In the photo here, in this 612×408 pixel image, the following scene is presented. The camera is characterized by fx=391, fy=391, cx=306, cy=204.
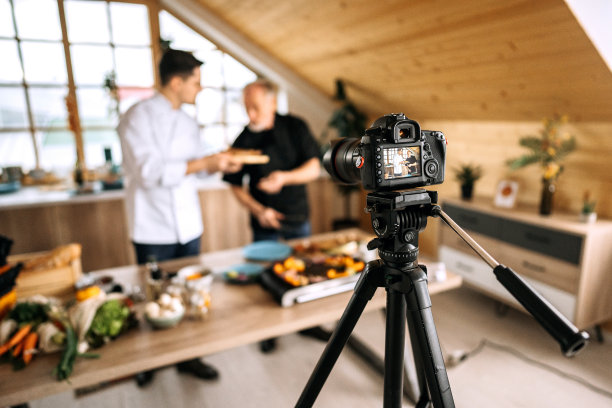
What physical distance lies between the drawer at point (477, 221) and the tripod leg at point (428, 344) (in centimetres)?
212

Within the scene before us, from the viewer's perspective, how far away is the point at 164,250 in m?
2.02

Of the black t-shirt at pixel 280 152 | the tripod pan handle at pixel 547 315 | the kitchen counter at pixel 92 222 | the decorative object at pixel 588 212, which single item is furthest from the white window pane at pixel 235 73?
the tripod pan handle at pixel 547 315

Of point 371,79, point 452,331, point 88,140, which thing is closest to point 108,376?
point 452,331

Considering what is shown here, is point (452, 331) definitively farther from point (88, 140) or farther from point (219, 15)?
point (88, 140)

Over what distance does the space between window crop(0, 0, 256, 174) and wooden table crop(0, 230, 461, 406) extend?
310 cm

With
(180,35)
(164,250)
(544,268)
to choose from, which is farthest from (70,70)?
(544,268)

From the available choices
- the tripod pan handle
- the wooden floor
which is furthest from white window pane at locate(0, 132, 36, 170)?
the tripod pan handle

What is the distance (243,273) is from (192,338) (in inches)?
18.6

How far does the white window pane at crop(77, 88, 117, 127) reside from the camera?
3.93 m

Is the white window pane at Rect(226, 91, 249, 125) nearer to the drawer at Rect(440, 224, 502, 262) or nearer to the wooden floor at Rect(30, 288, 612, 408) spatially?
the drawer at Rect(440, 224, 502, 262)

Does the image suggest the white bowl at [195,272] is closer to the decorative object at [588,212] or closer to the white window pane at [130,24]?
the decorative object at [588,212]

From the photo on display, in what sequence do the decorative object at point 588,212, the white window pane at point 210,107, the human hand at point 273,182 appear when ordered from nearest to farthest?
the human hand at point 273,182, the decorative object at point 588,212, the white window pane at point 210,107

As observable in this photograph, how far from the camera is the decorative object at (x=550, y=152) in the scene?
8.01 feet

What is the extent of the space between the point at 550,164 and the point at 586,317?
0.94 meters
